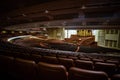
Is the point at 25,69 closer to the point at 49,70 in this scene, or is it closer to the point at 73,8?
the point at 49,70

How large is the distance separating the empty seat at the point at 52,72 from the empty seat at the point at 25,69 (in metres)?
0.19

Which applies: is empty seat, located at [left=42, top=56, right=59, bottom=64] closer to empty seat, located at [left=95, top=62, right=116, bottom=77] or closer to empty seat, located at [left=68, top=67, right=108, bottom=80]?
empty seat, located at [left=95, top=62, right=116, bottom=77]

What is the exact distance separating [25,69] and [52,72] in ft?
1.86

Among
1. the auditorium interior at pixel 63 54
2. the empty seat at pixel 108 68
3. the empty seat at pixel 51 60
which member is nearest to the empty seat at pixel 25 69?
the auditorium interior at pixel 63 54

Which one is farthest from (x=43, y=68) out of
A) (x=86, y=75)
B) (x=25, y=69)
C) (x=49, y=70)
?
(x=86, y=75)

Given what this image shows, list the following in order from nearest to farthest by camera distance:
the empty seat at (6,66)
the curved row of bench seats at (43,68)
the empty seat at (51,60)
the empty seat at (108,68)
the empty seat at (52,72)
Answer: the curved row of bench seats at (43,68)
the empty seat at (52,72)
the empty seat at (6,66)
the empty seat at (108,68)
the empty seat at (51,60)

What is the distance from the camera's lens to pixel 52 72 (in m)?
1.75

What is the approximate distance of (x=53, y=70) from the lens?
173 centimetres

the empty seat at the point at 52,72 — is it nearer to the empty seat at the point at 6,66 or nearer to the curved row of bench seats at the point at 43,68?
the curved row of bench seats at the point at 43,68

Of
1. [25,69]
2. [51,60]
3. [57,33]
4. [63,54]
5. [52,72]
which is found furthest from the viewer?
[57,33]

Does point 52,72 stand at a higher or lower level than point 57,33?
lower

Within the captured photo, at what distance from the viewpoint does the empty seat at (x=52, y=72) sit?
171 centimetres

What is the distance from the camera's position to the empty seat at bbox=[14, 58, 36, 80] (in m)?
2.00

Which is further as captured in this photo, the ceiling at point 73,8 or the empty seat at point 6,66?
the ceiling at point 73,8
